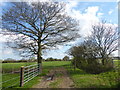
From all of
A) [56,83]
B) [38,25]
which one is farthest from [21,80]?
[38,25]

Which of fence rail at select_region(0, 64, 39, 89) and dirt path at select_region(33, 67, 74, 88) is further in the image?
fence rail at select_region(0, 64, 39, 89)

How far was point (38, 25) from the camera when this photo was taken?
1332 centimetres

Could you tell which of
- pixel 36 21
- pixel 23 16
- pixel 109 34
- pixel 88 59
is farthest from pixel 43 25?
pixel 109 34

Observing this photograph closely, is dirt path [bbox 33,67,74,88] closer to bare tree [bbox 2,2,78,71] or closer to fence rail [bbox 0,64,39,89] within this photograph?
fence rail [bbox 0,64,39,89]

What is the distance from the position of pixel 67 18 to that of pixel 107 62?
629 centimetres

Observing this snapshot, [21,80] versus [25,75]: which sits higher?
[21,80]

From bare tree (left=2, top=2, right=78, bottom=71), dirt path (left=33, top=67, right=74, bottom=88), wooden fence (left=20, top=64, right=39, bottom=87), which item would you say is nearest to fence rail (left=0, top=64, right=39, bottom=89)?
wooden fence (left=20, top=64, right=39, bottom=87)

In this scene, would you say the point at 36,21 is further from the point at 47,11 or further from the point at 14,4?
the point at 14,4

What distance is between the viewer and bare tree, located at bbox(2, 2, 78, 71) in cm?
1164

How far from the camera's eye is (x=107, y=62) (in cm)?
1211

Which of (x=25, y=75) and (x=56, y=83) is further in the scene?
(x=25, y=75)

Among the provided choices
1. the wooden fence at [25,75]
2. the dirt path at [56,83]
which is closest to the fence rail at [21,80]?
the wooden fence at [25,75]

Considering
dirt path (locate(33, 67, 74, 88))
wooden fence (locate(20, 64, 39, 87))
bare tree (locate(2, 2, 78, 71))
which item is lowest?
dirt path (locate(33, 67, 74, 88))

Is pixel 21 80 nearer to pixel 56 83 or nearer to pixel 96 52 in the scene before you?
pixel 56 83
